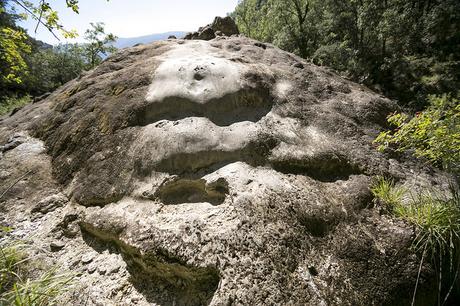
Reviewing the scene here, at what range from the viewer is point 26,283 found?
2.63m

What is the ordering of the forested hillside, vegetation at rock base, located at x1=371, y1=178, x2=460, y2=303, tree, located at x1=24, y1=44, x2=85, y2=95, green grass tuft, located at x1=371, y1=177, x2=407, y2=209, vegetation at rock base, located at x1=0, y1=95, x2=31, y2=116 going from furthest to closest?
tree, located at x1=24, y1=44, x2=85, y2=95
the forested hillside
vegetation at rock base, located at x1=0, y1=95, x2=31, y2=116
green grass tuft, located at x1=371, y1=177, x2=407, y2=209
vegetation at rock base, located at x1=371, y1=178, x2=460, y2=303

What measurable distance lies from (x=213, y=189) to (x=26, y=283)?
2189mm

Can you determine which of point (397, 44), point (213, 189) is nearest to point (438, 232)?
point (213, 189)

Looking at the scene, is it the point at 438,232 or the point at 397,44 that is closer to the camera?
the point at 438,232

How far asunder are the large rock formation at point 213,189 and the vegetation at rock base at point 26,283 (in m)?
0.24

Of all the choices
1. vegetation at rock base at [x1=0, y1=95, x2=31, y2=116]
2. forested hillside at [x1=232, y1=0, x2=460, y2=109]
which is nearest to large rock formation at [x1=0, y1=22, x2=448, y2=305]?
vegetation at rock base at [x1=0, y1=95, x2=31, y2=116]

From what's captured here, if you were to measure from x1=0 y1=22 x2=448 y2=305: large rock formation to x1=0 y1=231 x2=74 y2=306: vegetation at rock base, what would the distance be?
24 cm

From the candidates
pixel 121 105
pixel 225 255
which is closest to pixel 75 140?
pixel 121 105

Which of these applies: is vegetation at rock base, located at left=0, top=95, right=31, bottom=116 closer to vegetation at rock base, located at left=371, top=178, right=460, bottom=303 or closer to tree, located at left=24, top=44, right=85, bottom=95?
tree, located at left=24, top=44, right=85, bottom=95

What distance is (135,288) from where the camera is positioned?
3.10 m

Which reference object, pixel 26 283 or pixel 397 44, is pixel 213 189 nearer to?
pixel 26 283

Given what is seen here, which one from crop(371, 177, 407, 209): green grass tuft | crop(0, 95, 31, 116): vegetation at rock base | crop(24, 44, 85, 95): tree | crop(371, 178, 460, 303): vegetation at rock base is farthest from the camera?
crop(24, 44, 85, 95): tree

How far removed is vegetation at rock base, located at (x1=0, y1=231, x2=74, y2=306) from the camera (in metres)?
2.49

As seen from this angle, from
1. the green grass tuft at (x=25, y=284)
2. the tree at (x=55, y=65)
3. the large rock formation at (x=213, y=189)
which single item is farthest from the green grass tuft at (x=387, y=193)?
the tree at (x=55, y=65)
